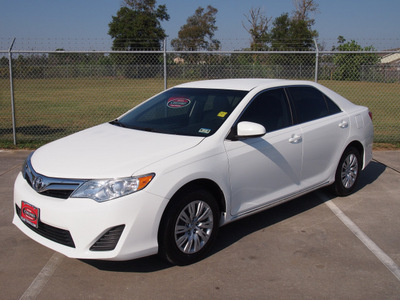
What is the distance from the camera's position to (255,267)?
3773mm

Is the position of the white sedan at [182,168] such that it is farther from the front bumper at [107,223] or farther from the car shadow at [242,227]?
the car shadow at [242,227]

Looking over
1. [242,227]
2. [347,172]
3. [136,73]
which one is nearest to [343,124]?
[347,172]

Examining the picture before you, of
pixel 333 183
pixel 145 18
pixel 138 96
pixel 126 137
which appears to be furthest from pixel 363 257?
pixel 145 18

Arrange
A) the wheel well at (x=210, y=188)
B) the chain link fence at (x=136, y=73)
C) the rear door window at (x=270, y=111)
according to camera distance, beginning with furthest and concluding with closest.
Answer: the chain link fence at (x=136, y=73)
the rear door window at (x=270, y=111)
the wheel well at (x=210, y=188)

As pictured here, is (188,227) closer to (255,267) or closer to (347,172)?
(255,267)

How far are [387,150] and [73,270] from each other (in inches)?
282

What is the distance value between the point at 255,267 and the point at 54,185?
1834 mm

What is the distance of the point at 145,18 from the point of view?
5809 centimetres

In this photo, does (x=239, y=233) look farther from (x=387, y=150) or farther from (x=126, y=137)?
(x=387, y=150)

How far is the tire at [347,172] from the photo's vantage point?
5504mm

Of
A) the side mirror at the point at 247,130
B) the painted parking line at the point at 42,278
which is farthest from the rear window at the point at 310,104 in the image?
the painted parking line at the point at 42,278

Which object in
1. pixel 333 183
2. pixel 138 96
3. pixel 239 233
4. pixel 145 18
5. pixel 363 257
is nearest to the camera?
pixel 363 257

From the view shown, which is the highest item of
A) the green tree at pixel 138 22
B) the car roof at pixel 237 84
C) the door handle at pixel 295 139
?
the green tree at pixel 138 22

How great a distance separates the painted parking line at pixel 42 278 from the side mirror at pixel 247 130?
194 cm
